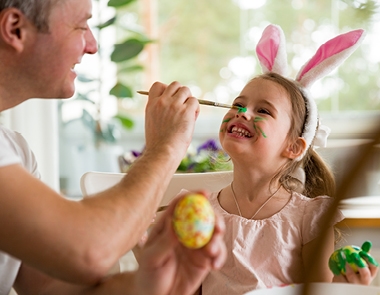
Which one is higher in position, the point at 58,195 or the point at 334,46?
the point at 334,46

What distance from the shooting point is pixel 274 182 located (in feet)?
5.80

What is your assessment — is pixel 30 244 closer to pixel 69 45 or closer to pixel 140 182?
pixel 140 182

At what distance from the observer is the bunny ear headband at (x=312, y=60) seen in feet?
5.75

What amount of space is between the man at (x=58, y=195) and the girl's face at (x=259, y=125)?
1.39ft

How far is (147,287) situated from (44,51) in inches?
21.5

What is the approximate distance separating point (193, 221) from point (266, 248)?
2.24 feet

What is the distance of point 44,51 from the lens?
1.20m

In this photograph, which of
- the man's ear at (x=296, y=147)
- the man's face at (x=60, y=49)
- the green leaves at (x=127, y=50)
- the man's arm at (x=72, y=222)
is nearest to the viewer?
the man's arm at (x=72, y=222)

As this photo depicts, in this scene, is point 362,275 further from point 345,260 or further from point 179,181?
point 179,181

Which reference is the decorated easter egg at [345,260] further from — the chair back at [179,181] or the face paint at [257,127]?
the chair back at [179,181]

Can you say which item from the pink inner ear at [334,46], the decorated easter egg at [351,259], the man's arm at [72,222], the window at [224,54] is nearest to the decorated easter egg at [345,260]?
the decorated easter egg at [351,259]

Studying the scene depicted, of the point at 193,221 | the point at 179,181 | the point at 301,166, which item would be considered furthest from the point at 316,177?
the point at 193,221

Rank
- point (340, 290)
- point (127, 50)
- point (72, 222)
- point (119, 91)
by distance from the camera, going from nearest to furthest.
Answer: point (72, 222)
point (340, 290)
point (127, 50)
point (119, 91)

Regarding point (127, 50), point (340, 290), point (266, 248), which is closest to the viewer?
point (340, 290)
